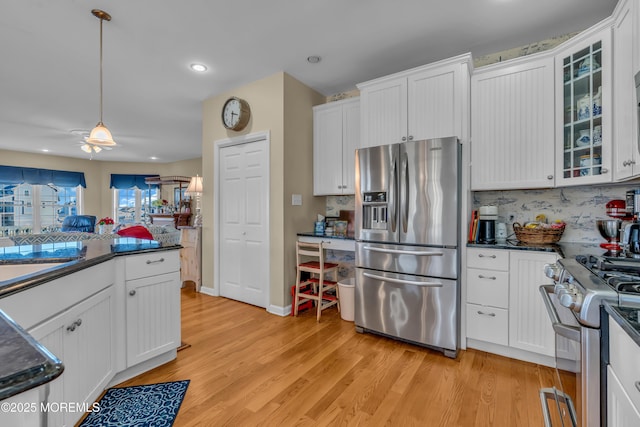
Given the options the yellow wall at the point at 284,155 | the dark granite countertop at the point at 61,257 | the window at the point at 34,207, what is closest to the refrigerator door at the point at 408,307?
the yellow wall at the point at 284,155

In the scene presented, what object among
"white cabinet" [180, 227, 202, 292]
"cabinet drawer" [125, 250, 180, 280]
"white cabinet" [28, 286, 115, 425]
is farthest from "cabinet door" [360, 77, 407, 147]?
"white cabinet" [180, 227, 202, 292]

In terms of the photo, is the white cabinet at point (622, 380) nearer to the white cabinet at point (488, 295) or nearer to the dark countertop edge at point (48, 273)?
the white cabinet at point (488, 295)

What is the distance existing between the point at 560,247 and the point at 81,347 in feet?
9.96

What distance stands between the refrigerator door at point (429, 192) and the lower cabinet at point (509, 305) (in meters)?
0.32

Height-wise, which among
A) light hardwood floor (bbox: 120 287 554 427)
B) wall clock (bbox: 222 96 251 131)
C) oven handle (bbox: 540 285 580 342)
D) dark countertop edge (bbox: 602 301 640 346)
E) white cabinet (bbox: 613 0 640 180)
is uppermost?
wall clock (bbox: 222 96 251 131)

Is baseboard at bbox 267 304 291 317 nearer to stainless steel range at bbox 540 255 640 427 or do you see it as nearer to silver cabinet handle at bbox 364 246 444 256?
silver cabinet handle at bbox 364 246 444 256

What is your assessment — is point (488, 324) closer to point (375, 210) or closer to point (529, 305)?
point (529, 305)

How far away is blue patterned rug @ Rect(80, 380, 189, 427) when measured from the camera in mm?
1578

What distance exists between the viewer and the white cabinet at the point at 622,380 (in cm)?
76

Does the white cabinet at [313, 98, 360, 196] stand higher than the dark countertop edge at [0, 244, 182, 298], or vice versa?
the white cabinet at [313, 98, 360, 196]

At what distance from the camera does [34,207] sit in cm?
721

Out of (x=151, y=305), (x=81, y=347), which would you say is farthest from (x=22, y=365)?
(x=151, y=305)

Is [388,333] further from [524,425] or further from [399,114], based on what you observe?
[399,114]

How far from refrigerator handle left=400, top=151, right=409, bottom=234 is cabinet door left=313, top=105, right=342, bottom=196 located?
39.5 inches
